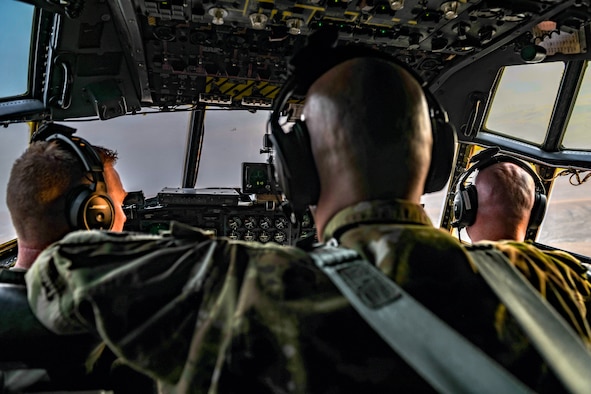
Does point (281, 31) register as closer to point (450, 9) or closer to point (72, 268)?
point (450, 9)

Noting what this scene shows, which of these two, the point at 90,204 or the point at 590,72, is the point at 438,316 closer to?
the point at 90,204

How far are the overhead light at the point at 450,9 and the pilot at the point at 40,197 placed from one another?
7.91 feet

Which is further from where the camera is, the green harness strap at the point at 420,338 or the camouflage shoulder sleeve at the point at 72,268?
the camouflage shoulder sleeve at the point at 72,268

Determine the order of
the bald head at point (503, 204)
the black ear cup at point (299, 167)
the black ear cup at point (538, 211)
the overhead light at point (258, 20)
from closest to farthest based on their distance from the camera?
the black ear cup at point (299, 167) → the bald head at point (503, 204) → the black ear cup at point (538, 211) → the overhead light at point (258, 20)

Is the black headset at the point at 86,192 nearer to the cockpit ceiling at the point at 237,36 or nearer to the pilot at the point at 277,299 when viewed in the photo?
the pilot at the point at 277,299

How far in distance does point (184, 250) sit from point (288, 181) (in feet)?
0.91

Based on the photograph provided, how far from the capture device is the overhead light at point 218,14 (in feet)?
8.74

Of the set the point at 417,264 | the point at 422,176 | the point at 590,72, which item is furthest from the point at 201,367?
the point at 590,72

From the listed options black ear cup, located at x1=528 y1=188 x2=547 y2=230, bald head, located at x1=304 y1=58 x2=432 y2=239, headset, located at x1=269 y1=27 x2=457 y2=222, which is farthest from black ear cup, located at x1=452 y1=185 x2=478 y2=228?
bald head, located at x1=304 y1=58 x2=432 y2=239

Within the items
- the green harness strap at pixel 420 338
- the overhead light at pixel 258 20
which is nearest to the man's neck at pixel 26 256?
the green harness strap at pixel 420 338

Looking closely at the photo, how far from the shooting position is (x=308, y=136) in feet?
3.17

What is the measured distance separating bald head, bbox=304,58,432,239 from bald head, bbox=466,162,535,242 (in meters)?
0.67

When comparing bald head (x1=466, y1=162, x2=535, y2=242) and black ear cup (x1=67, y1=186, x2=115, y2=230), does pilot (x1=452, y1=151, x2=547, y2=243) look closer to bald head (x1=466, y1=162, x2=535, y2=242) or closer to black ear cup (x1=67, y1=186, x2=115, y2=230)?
bald head (x1=466, y1=162, x2=535, y2=242)

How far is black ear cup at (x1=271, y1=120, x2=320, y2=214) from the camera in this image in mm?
948
